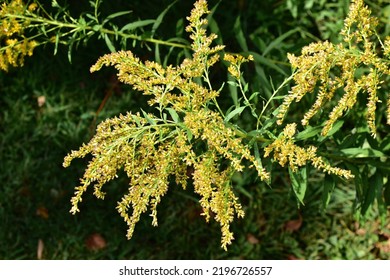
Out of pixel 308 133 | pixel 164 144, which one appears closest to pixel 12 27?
pixel 164 144

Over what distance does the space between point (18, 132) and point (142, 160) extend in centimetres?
239

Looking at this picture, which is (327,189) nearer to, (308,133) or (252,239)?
(308,133)

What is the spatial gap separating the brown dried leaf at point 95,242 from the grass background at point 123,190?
0.01 metres

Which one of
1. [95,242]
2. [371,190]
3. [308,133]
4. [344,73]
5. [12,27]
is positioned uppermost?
[12,27]

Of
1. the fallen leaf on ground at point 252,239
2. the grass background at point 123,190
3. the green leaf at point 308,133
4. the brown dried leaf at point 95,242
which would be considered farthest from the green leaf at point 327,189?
the brown dried leaf at point 95,242

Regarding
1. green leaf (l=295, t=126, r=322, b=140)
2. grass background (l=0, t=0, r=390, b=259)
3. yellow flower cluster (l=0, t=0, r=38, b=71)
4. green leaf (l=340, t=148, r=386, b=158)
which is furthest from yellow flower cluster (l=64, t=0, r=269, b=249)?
grass background (l=0, t=0, r=390, b=259)

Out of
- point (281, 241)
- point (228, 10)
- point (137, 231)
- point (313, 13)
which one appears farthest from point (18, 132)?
point (313, 13)

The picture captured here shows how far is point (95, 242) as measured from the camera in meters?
4.06

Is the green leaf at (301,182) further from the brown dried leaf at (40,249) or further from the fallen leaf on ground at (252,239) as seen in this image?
the brown dried leaf at (40,249)

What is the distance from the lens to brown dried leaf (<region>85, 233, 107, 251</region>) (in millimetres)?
4047

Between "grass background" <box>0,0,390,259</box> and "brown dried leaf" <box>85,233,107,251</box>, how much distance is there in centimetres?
1

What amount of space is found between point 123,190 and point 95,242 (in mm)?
396

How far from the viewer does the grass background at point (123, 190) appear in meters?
3.99

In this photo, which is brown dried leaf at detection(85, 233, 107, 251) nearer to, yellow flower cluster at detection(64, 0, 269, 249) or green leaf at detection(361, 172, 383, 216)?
green leaf at detection(361, 172, 383, 216)
